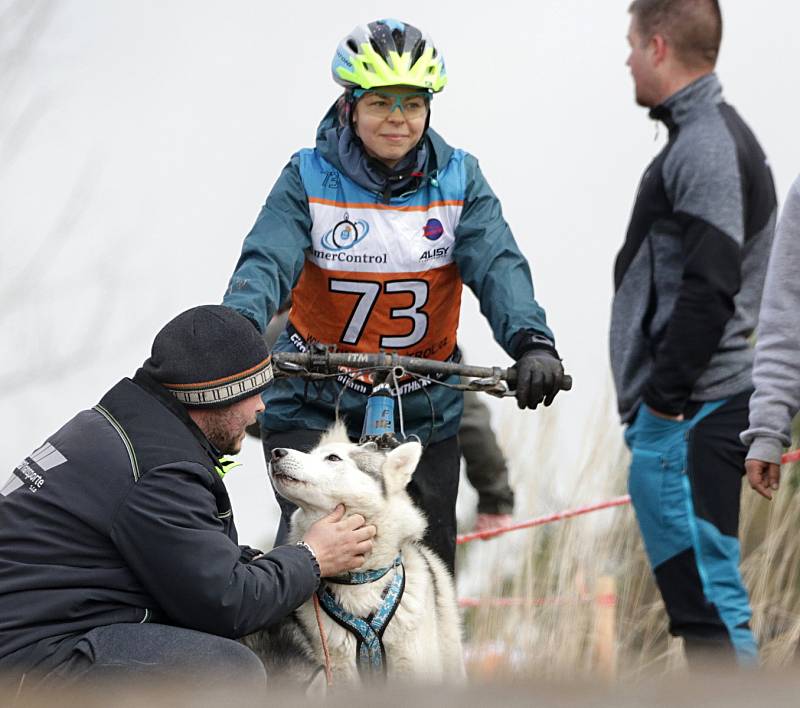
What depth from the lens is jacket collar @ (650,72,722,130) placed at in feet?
16.1

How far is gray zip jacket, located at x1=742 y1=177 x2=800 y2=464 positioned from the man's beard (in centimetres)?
156

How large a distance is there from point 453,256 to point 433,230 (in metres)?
0.12

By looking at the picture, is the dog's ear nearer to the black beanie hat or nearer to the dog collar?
the dog collar

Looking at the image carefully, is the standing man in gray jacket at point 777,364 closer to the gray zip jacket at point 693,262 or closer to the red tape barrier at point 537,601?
the gray zip jacket at point 693,262

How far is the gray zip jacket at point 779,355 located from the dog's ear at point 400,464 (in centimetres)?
102

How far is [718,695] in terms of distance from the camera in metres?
1.29

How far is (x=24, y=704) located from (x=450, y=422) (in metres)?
3.38

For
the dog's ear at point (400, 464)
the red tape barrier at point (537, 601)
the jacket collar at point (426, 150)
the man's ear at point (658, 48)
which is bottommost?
the red tape barrier at point (537, 601)

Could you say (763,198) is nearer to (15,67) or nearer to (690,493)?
(690,493)

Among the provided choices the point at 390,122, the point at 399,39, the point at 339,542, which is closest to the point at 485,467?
the point at 390,122

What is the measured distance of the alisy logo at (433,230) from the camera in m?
4.70

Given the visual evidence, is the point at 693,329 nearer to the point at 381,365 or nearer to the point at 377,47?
the point at 381,365

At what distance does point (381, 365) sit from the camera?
4305 millimetres

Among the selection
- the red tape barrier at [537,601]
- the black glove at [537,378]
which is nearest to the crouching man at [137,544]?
the black glove at [537,378]
